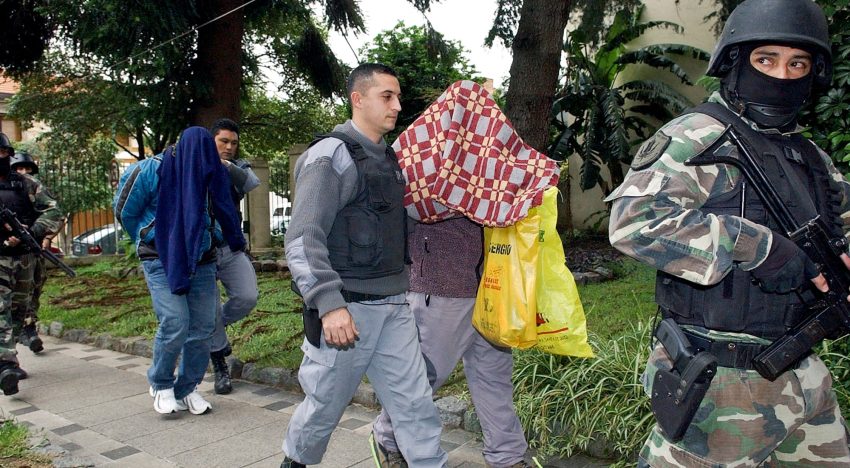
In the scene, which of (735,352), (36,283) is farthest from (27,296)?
(735,352)

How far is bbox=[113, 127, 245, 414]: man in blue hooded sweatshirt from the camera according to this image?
4.32 metres

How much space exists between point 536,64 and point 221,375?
387 centimetres

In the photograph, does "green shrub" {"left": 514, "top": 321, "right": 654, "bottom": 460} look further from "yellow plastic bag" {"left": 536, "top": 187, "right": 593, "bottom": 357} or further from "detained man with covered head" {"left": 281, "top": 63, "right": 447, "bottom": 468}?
"detained man with covered head" {"left": 281, "top": 63, "right": 447, "bottom": 468}

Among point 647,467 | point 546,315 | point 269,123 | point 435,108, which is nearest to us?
point 647,467

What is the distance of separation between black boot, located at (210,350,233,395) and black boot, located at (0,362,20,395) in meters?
1.42

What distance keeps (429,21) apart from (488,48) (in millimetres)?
921

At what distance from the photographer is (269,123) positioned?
19.7 metres

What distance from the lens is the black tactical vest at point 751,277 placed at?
80.9 inches

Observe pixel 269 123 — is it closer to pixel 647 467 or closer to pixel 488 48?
pixel 488 48

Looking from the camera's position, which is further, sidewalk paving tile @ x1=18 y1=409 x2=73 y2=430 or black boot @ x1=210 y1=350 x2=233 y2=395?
black boot @ x1=210 y1=350 x2=233 y2=395

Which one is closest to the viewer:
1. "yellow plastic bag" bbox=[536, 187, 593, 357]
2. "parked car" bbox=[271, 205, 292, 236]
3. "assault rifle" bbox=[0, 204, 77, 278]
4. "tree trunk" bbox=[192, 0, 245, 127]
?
"yellow plastic bag" bbox=[536, 187, 593, 357]

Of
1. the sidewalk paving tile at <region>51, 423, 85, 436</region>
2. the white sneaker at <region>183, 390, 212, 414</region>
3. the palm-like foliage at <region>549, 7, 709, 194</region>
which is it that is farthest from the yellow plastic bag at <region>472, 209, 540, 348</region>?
the palm-like foliage at <region>549, 7, 709, 194</region>

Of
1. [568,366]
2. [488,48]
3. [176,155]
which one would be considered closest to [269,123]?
[488,48]

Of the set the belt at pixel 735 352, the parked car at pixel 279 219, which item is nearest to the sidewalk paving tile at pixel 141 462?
the belt at pixel 735 352
